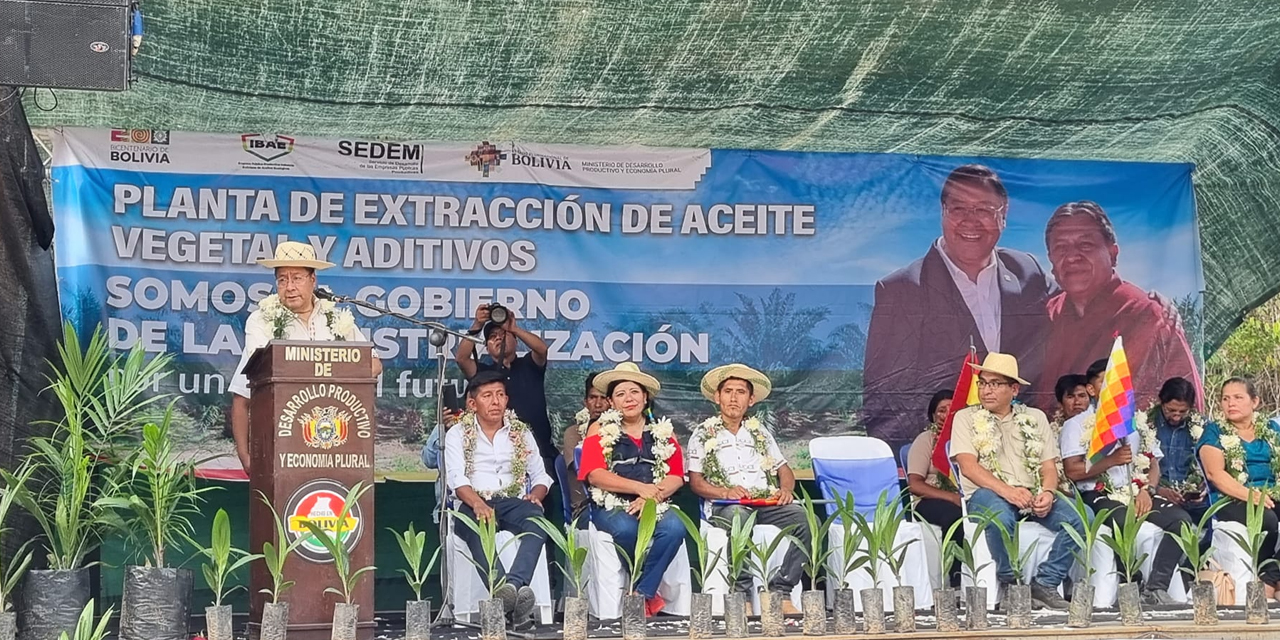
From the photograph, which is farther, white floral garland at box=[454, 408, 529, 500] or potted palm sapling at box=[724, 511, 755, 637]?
white floral garland at box=[454, 408, 529, 500]

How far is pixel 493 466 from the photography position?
6.28m

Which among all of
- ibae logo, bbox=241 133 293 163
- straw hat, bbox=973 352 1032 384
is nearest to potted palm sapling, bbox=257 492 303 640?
ibae logo, bbox=241 133 293 163

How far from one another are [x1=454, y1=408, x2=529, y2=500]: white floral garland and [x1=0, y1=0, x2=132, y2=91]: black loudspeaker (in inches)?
84.8

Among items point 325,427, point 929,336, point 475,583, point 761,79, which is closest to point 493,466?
point 475,583

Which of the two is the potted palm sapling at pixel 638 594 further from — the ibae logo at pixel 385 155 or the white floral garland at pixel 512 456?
the ibae logo at pixel 385 155

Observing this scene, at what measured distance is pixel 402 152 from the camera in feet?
24.1

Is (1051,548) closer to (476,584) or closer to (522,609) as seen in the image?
(522,609)

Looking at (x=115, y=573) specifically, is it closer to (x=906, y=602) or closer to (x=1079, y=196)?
(x=906, y=602)

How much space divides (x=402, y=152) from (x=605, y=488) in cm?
224

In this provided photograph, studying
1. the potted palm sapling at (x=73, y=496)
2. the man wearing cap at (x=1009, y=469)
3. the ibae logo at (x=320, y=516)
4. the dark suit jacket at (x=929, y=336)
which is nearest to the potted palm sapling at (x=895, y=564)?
the man wearing cap at (x=1009, y=469)

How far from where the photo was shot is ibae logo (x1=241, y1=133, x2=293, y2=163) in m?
7.18

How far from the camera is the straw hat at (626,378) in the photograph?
630 centimetres

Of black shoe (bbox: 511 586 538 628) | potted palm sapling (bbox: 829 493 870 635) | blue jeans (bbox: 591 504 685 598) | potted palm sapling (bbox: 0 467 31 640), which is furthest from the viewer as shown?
blue jeans (bbox: 591 504 685 598)

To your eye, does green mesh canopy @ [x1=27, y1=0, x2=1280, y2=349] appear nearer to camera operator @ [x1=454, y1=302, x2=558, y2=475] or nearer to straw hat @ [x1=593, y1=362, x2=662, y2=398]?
camera operator @ [x1=454, y1=302, x2=558, y2=475]
